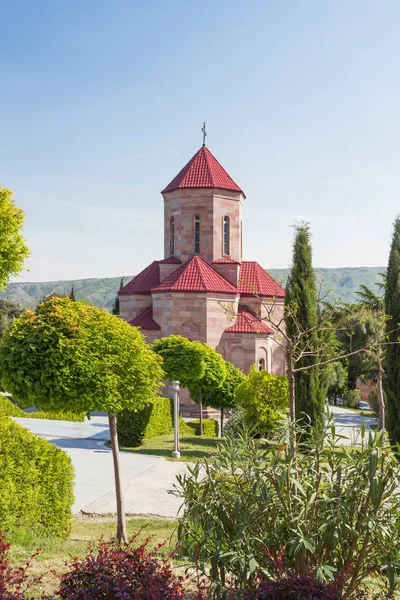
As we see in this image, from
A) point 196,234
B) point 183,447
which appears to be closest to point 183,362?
point 183,447

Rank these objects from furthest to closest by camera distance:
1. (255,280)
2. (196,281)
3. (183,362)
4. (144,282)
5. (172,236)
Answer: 1. (144,282)
2. (172,236)
3. (255,280)
4. (196,281)
5. (183,362)

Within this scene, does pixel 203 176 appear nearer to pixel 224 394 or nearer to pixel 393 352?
pixel 224 394

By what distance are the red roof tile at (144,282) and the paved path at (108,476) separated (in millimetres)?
11350

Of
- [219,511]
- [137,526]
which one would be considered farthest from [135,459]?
[219,511]

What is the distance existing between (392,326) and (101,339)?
11.6 meters

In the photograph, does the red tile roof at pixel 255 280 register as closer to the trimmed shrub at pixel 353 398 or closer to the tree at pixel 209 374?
the tree at pixel 209 374

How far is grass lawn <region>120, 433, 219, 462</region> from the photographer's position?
16.4 metres

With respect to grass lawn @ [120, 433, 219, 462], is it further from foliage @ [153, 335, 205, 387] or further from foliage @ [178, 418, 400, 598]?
foliage @ [178, 418, 400, 598]

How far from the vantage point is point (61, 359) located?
716cm

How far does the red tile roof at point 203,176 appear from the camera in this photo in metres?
29.3

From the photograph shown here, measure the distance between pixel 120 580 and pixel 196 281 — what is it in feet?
76.5

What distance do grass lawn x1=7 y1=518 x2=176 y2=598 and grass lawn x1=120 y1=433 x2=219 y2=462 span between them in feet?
20.9

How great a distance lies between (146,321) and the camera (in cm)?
2805

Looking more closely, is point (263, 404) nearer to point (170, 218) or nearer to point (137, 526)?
point (137, 526)
